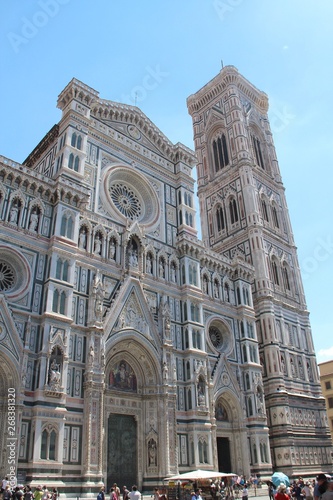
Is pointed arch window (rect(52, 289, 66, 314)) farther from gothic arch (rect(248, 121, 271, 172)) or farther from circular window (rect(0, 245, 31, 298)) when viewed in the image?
gothic arch (rect(248, 121, 271, 172))

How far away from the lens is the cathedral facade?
19609 millimetres

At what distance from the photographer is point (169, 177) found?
32.5 metres

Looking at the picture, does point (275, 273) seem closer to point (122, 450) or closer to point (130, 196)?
point (130, 196)

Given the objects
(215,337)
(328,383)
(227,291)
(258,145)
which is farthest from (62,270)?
(328,383)

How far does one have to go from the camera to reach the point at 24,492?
16469 mm

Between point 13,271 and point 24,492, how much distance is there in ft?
31.0

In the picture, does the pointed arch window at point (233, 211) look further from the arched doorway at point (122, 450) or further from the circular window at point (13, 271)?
the circular window at point (13, 271)

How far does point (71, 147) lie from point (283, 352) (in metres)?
21.8

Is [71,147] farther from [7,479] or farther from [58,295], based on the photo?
[7,479]

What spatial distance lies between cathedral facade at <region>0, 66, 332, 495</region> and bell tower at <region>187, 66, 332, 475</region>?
0.19 m

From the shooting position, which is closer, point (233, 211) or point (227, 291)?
point (227, 291)

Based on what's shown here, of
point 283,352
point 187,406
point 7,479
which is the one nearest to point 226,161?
point 283,352

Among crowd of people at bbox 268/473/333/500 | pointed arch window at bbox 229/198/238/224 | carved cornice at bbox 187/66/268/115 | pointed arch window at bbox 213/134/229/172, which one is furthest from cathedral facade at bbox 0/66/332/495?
carved cornice at bbox 187/66/268/115

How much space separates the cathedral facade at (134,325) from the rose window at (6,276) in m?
0.07
